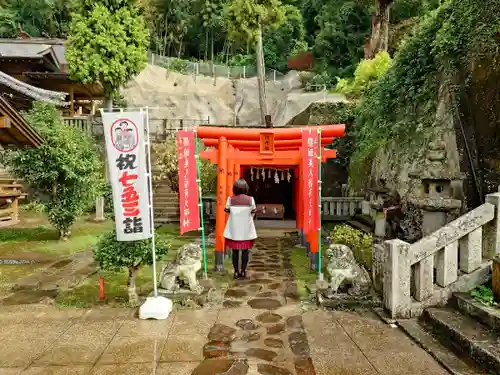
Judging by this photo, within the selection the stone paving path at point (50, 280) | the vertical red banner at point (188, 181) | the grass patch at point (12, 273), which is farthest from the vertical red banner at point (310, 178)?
the grass patch at point (12, 273)

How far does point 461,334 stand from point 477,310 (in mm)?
646

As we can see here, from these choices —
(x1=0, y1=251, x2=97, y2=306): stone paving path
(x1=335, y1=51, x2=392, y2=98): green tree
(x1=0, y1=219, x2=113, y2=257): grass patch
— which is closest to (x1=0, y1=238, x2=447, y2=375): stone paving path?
(x1=0, y1=251, x2=97, y2=306): stone paving path

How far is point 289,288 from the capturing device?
7.93m

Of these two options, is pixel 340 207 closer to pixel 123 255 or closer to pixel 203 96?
pixel 123 255

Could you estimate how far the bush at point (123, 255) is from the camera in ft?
21.3

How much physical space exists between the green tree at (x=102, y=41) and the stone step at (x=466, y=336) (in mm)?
17196

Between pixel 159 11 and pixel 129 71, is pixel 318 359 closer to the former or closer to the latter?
pixel 129 71

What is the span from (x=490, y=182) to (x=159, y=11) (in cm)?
3883

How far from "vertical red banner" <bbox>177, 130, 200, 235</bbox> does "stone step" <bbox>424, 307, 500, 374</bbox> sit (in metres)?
4.84

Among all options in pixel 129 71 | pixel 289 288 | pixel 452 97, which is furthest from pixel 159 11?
pixel 289 288

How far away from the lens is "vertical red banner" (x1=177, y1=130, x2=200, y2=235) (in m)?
8.52

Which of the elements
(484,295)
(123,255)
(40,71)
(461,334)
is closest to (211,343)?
(123,255)

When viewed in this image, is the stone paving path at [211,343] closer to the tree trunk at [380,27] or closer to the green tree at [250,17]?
the tree trunk at [380,27]

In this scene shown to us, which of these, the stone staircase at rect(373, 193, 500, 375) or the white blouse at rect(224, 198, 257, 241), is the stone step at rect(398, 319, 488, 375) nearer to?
the stone staircase at rect(373, 193, 500, 375)
